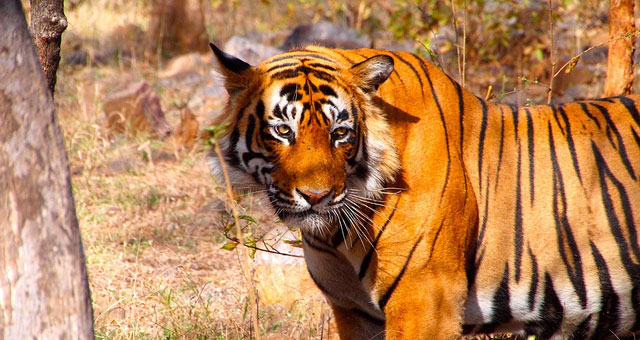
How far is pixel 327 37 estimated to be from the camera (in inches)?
373

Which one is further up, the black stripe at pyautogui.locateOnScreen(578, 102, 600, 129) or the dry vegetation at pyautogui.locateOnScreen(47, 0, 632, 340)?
the black stripe at pyautogui.locateOnScreen(578, 102, 600, 129)

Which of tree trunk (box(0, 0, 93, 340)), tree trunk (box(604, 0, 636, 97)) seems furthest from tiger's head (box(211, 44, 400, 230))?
tree trunk (box(604, 0, 636, 97))

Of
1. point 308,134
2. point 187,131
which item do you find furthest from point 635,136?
point 187,131

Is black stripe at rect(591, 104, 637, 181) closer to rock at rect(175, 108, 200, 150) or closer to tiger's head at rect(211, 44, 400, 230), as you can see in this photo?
tiger's head at rect(211, 44, 400, 230)

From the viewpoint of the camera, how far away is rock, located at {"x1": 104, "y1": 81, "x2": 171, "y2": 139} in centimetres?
701

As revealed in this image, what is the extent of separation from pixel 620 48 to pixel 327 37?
584 cm

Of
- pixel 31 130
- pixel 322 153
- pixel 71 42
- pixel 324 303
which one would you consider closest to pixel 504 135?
pixel 322 153

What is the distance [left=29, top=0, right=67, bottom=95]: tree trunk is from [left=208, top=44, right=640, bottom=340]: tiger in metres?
0.90

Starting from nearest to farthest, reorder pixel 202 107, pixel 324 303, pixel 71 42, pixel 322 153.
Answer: pixel 322 153, pixel 324 303, pixel 202 107, pixel 71 42

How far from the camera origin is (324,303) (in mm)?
4242

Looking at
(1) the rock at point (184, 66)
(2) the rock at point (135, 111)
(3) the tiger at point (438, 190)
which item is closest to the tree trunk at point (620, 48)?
(3) the tiger at point (438, 190)

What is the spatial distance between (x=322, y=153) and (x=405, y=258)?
552 millimetres

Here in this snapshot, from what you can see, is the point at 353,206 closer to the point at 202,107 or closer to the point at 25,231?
the point at 25,231

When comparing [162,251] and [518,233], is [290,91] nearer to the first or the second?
[518,233]
